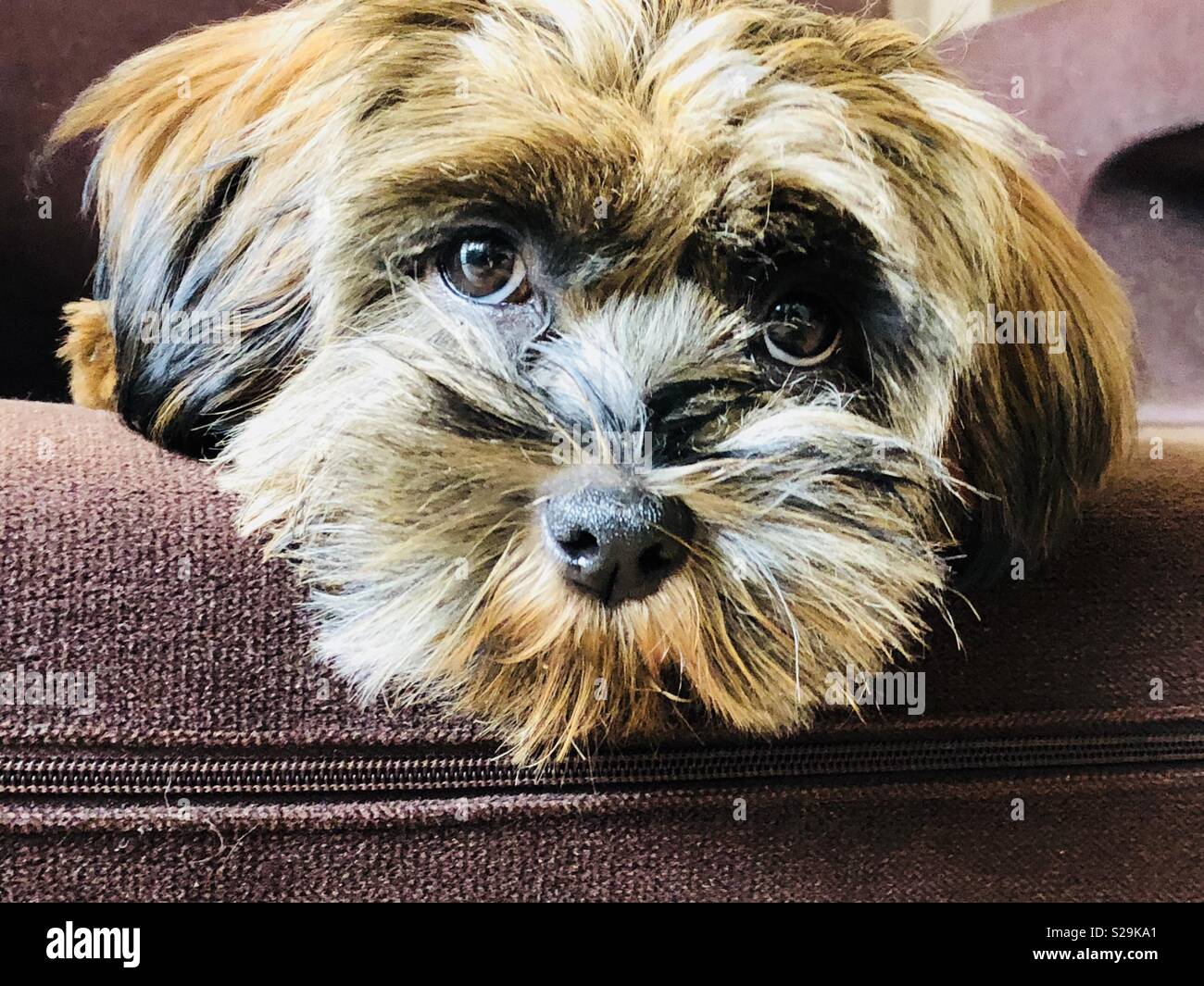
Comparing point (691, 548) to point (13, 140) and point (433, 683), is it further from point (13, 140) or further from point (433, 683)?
point (13, 140)

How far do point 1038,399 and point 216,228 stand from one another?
89 cm

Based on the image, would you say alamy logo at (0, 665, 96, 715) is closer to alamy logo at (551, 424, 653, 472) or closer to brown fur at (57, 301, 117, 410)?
alamy logo at (551, 424, 653, 472)

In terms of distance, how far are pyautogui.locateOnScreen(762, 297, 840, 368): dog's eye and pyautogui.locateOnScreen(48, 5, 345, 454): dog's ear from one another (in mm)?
471

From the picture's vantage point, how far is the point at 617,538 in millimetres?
761

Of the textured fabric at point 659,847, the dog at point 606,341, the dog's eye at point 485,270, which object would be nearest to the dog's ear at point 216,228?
the dog at point 606,341

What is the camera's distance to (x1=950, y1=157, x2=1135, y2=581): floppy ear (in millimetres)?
1034

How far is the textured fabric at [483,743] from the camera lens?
2.62ft

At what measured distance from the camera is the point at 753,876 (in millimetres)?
906

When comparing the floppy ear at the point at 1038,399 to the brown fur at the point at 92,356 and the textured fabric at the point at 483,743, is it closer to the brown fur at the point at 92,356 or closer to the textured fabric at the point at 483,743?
the textured fabric at the point at 483,743

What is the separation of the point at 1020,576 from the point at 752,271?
0.39 metres

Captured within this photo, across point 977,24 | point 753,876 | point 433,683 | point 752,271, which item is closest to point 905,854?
point 753,876

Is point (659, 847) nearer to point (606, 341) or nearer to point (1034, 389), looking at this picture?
point (606, 341)
